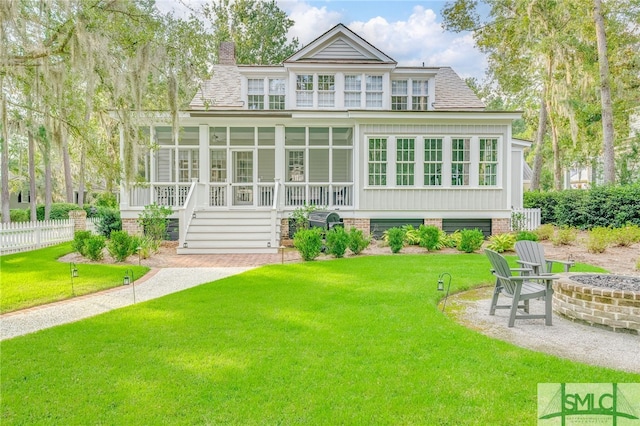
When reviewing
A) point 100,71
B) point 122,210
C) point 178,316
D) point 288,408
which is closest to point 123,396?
point 288,408

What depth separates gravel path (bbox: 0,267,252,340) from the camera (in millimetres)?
5062

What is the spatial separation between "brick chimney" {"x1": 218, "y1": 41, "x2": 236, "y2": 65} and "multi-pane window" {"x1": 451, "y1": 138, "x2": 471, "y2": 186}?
1153 centimetres

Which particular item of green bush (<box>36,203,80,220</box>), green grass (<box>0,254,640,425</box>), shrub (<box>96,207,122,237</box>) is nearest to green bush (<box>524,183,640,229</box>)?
green grass (<box>0,254,640,425</box>)

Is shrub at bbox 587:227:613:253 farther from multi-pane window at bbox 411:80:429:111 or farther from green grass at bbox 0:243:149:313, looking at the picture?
green grass at bbox 0:243:149:313

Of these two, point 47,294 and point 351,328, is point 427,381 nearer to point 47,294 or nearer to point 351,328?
point 351,328

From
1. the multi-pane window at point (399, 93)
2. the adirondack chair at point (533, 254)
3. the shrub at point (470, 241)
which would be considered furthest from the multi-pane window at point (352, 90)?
the adirondack chair at point (533, 254)

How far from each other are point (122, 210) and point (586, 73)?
2021 centimetres

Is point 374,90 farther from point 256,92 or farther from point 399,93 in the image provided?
point 256,92

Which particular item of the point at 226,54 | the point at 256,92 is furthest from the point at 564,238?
the point at 226,54

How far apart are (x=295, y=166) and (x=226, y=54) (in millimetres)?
7442

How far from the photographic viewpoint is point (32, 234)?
12289 millimetres

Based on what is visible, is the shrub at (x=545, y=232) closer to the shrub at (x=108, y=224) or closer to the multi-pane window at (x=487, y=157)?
the multi-pane window at (x=487, y=157)

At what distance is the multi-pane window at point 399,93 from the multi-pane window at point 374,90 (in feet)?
2.40

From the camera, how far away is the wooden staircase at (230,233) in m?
11.4
